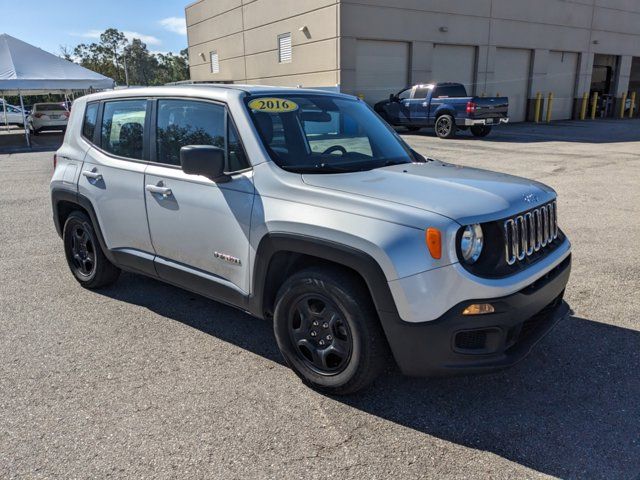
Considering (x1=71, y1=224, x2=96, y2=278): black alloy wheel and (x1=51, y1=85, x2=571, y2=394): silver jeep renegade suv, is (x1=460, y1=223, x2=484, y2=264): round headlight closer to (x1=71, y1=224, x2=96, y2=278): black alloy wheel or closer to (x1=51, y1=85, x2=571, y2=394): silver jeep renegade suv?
(x1=51, y1=85, x2=571, y2=394): silver jeep renegade suv

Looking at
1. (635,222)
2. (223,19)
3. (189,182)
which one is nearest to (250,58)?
(223,19)

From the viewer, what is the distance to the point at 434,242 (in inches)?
104

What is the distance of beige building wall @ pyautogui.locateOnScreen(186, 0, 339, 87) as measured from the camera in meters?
22.0

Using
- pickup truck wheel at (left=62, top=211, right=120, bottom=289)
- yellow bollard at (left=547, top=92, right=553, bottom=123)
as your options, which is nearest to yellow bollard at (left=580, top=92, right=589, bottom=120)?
yellow bollard at (left=547, top=92, right=553, bottom=123)

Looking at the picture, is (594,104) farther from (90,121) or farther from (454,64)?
(90,121)

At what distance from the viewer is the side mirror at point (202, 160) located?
3.24 metres

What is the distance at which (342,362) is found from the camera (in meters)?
3.11

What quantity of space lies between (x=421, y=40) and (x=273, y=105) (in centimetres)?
2151

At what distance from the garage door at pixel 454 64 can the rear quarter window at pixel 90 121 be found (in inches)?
846

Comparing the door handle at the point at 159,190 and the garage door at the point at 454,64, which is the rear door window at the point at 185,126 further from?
the garage door at the point at 454,64

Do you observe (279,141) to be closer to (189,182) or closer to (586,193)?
(189,182)

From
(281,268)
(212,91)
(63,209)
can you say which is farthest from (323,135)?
(63,209)

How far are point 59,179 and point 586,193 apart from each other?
27.3ft

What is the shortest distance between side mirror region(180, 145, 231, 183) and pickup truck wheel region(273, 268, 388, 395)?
837 millimetres
